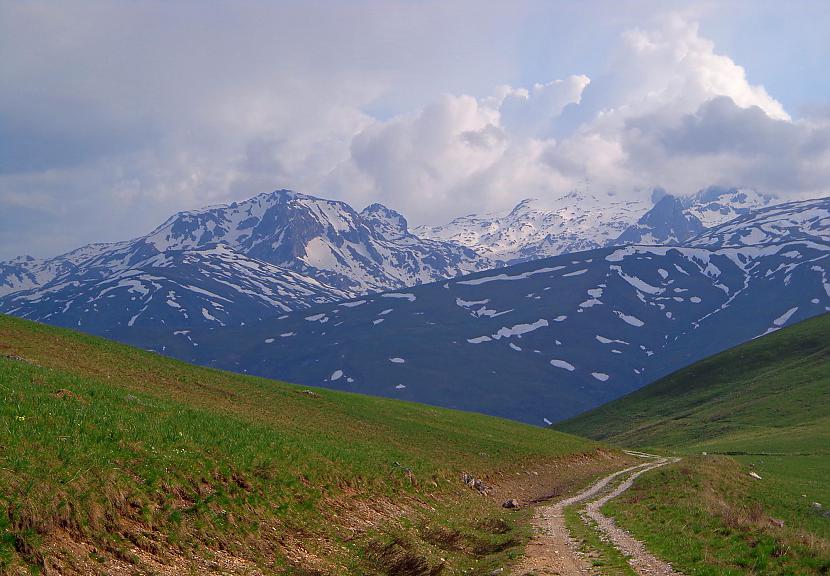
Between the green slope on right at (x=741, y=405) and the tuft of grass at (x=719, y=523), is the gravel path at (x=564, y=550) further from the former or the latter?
the green slope on right at (x=741, y=405)

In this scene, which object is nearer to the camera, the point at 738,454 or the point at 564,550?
the point at 564,550

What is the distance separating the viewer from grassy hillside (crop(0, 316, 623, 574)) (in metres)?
17.8

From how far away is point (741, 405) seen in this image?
129 metres

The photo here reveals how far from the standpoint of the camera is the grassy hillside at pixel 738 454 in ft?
83.0

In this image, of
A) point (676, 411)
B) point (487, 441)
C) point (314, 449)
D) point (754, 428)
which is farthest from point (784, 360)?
point (314, 449)

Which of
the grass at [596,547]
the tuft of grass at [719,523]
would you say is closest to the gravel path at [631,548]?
the grass at [596,547]

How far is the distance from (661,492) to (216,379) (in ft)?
125

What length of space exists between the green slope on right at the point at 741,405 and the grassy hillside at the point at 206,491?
6271cm

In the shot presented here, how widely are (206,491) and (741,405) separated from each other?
127290 mm

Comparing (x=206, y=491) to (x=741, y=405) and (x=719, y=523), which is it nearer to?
(x=719, y=523)

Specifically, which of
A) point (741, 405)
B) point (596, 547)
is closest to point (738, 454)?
point (741, 405)

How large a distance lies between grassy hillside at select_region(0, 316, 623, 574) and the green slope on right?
2469 inches

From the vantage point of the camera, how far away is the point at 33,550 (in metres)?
15.8

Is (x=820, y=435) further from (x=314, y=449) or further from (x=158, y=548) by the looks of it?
(x=158, y=548)
